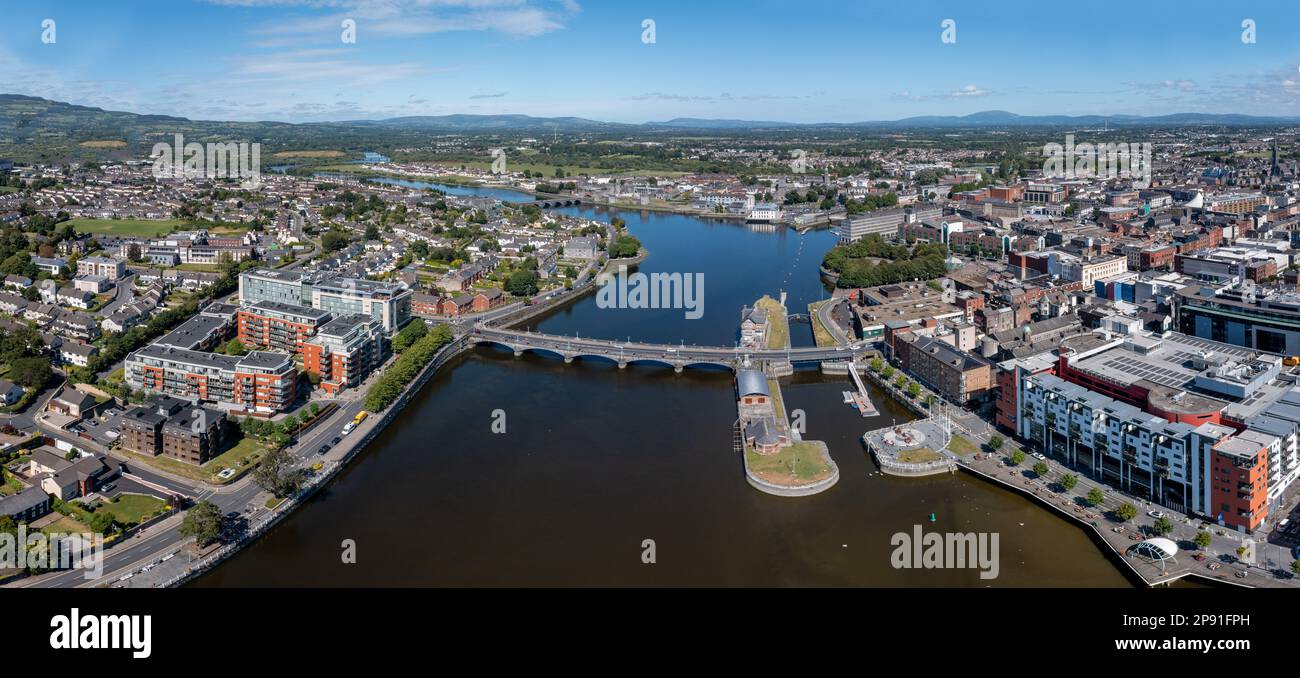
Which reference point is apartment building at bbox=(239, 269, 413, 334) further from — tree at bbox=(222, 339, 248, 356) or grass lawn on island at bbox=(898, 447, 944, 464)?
grass lawn on island at bbox=(898, 447, 944, 464)

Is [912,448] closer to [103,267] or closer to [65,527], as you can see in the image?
[65,527]

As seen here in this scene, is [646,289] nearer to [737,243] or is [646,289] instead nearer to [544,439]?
[737,243]

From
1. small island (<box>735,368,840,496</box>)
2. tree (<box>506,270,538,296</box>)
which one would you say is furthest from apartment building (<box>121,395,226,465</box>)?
tree (<box>506,270,538,296</box>)

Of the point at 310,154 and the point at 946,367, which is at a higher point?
the point at 310,154

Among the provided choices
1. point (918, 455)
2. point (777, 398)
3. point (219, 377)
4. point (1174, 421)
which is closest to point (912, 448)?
point (918, 455)

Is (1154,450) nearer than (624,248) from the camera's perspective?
Yes

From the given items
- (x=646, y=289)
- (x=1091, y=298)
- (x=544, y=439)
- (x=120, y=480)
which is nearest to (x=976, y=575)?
(x=544, y=439)

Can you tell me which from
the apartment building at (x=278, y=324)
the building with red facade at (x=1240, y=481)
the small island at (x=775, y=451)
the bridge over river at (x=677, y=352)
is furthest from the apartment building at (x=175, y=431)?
the building with red facade at (x=1240, y=481)
